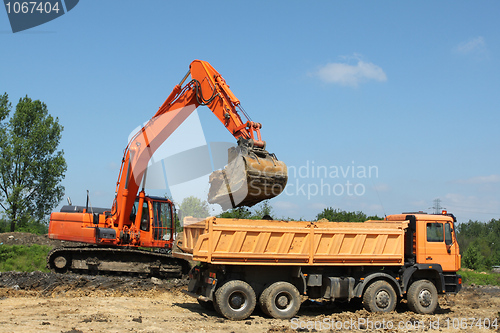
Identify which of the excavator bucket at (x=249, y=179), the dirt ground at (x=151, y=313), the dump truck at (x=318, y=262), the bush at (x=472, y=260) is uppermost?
the excavator bucket at (x=249, y=179)

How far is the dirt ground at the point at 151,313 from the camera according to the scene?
9.80 metres

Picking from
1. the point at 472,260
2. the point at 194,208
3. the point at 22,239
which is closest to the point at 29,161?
the point at 22,239

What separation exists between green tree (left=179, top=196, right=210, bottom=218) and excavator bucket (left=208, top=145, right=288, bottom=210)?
65.4 inches

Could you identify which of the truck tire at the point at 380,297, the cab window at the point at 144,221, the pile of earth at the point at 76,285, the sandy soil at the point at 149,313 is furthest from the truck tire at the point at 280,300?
the cab window at the point at 144,221

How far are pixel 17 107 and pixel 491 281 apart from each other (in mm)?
36729

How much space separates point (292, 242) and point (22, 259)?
47.9ft

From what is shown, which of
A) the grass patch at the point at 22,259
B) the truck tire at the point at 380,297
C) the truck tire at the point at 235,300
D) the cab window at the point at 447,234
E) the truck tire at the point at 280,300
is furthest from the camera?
the grass patch at the point at 22,259

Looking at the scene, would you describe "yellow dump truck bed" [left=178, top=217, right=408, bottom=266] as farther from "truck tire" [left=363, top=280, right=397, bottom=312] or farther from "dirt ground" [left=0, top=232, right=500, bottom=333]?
"dirt ground" [left=0, top=232, right=500, bottom=333]

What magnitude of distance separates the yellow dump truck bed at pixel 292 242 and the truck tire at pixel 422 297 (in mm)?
837

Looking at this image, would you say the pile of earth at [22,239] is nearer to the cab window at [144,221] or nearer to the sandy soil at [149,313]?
the cab window at [144,221]

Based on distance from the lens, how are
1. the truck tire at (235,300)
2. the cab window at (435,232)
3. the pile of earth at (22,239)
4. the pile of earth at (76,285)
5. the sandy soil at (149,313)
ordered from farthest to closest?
the pile of earth at (22,239), the pile of earth at (76,285), the cab window at (435,232), the truck tire at (235,300), the sandy soil at (149,313)

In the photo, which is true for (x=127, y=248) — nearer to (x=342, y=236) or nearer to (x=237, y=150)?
(x=237, y=150)

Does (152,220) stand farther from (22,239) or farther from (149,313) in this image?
(22,239)

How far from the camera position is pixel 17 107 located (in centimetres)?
3875
